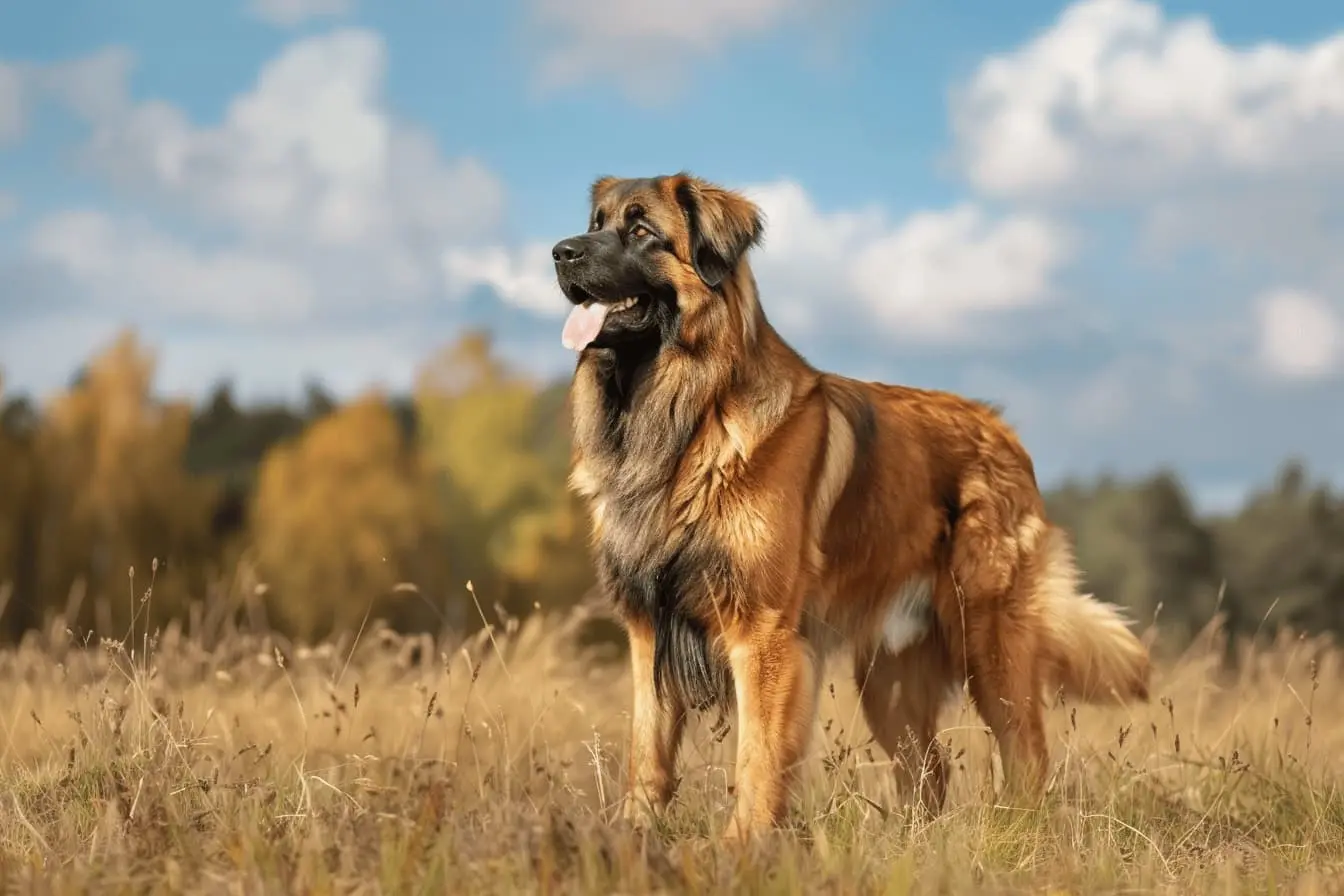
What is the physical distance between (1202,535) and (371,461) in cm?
2099

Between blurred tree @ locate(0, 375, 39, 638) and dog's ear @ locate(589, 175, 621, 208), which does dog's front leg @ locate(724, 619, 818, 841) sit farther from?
blurred tree @ locate(0, 375, 39, 638)

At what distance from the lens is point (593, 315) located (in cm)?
459

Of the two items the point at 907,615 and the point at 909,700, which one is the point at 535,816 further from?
the point at 909,700

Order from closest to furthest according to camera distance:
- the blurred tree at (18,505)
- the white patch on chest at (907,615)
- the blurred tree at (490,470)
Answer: the white patch on chest at (907,615), the blurred tree at (18,505), the blurred tree at (490,470)

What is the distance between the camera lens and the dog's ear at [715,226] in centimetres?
457

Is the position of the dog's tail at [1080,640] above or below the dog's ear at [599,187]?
below

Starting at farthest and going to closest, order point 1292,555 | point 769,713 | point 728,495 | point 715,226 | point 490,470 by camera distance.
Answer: point 1292,555 < point 490,470 < point 715,226 < point 728,495 < point 769,713

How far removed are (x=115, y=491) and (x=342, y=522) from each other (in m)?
4.54

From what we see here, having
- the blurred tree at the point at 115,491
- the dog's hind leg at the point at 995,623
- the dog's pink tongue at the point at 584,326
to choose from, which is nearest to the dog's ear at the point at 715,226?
the dog's pink tongue at the point at 584,326

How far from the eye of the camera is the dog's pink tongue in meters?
4.57

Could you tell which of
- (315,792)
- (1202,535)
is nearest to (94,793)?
(315,792)

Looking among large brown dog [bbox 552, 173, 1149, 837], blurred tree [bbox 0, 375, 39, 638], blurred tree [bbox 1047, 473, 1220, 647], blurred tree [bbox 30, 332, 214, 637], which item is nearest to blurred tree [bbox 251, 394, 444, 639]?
blurred tree [bbox 30, 332, 214, 637]

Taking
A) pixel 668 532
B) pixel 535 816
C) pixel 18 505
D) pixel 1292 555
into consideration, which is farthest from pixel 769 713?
pixel 1292 555

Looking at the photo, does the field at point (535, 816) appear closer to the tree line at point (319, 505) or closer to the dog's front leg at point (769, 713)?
the dog's front leg at point (769, 713)
